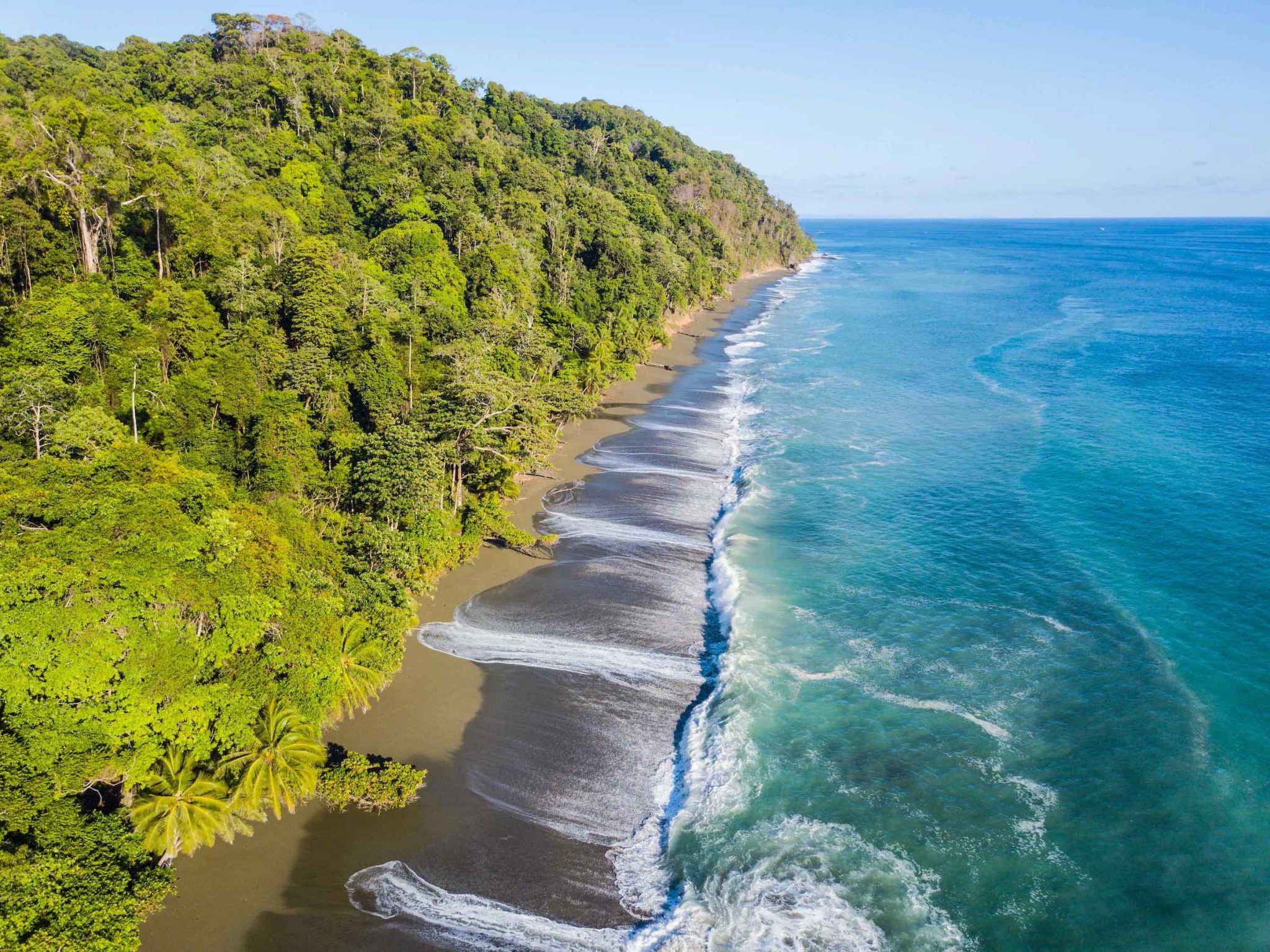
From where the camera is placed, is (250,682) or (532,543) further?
(532,543)

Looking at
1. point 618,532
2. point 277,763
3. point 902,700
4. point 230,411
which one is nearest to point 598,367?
point 618,532

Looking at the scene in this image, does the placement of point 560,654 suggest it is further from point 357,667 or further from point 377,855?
point 377,855

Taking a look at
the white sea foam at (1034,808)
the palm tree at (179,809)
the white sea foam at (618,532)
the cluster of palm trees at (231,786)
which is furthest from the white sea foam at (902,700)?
the palm tree at (179,809)

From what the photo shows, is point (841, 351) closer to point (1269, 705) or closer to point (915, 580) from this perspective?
point (915, 580)

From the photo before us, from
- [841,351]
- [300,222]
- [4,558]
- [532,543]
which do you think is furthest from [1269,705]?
[300,222]

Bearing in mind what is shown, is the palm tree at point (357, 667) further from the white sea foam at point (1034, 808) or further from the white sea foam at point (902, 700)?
the white sea foam at point (1034, 808)
